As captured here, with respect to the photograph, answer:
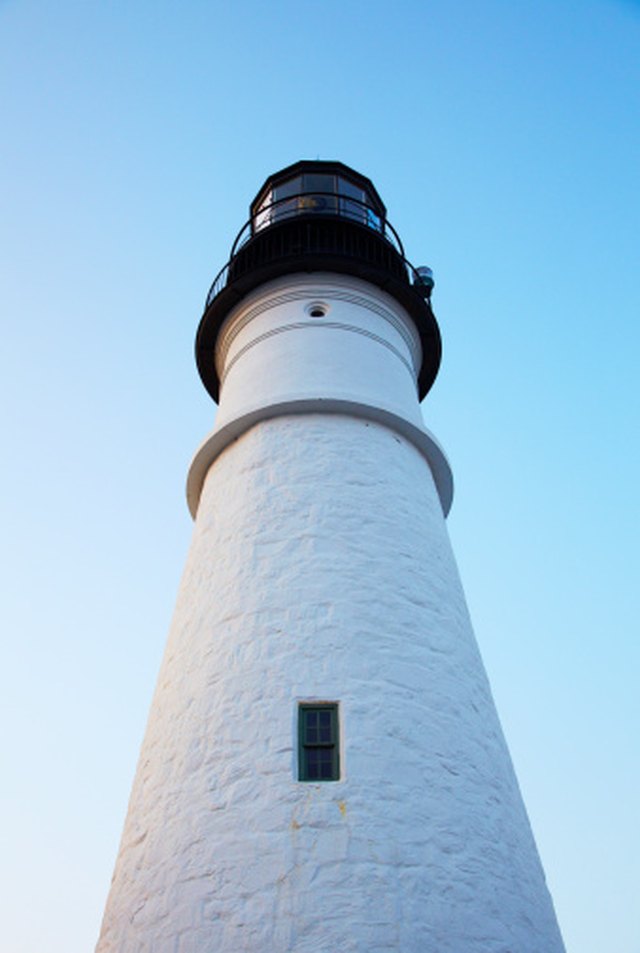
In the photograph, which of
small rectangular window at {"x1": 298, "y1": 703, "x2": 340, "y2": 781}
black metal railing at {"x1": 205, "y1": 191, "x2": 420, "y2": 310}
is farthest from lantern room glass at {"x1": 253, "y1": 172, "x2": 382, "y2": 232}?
small rectangular window at {"x1": 298, "y1": 703, "x2": 340, "y2": 781}

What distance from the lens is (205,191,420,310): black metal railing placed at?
13.0m

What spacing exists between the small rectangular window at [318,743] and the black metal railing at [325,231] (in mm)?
7665

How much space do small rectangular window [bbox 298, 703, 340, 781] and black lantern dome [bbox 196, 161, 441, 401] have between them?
297 inches

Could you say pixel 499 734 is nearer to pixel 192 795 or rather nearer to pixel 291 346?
pixel 192 795

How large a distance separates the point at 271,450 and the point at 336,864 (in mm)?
5114

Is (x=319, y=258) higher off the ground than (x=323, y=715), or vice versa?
(x=319, y=258)

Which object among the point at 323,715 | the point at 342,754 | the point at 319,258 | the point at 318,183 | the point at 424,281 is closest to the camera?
the point at 342,754

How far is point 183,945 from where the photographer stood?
19.7ft

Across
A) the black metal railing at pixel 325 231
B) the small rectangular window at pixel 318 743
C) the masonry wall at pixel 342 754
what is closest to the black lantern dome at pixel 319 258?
the black metal railing at pixel 325 231

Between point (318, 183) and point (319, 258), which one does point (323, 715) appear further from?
point (318, 183)

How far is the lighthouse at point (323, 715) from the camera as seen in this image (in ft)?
19.9

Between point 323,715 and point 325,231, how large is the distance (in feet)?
28.4

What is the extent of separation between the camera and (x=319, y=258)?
40.6ft

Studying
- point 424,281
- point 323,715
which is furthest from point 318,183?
point 323,715
